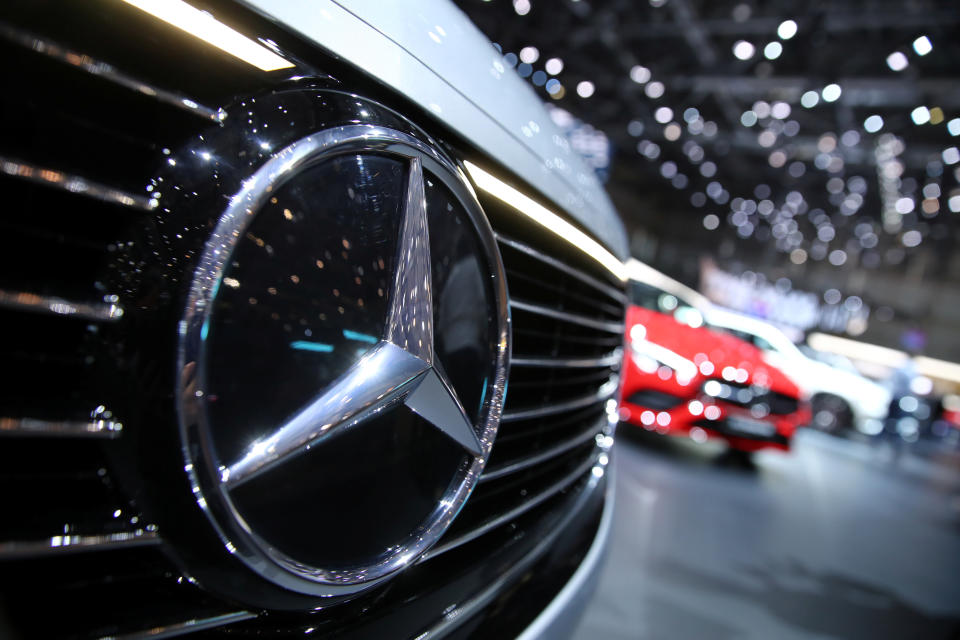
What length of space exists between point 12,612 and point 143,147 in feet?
1.21

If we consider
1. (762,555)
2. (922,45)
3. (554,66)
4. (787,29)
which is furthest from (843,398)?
(554,66)

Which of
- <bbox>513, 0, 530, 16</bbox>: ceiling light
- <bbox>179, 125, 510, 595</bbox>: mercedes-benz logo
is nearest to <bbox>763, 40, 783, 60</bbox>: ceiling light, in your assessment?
<bbox>513, 0, 530, 16</bbox>: ceiling light

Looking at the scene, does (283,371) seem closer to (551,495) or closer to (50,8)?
(50,8)

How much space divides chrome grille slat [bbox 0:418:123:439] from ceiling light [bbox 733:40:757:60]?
37.7 feet

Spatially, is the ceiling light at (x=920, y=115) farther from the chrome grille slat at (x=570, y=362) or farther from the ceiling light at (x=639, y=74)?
the chrome grille slat at (x=570, y=362)

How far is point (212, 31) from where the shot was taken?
491 millimetres

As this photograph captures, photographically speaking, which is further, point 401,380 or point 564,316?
Result: point 564,316

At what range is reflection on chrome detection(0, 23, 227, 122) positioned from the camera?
39 cm

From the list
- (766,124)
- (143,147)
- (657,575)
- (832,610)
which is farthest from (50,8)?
(766,124)

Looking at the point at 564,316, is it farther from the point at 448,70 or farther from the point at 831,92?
the point at 831,92

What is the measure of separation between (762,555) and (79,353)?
3.33 meters

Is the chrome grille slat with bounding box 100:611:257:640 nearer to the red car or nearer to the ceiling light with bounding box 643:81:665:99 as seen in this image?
the red car

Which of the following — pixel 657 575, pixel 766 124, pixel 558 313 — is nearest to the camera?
pixel 558 313

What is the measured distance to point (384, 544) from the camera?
0.62m
